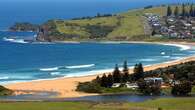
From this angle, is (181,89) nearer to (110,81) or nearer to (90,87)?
(110,81)

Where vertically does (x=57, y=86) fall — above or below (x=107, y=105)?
above

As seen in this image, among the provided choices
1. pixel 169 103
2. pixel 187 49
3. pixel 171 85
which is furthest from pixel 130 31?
pixel 169 103

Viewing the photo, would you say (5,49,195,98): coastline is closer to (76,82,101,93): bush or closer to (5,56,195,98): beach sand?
(5,56,195,98): beach sand

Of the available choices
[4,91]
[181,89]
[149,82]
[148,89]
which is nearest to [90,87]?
[148,89]

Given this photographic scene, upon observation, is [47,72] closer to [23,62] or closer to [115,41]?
[23,62]

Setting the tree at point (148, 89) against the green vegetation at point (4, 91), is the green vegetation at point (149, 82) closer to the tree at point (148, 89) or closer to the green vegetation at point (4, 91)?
the tree at point (148, 89)
